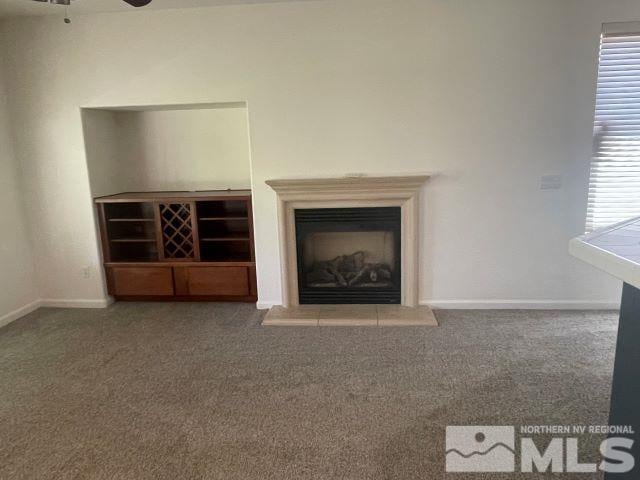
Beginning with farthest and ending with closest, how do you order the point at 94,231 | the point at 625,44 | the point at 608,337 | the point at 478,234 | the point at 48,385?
the point at 94,231 → the point at 478,234 → the point at 625,44 → the point at 608,337 → the point at 48,385

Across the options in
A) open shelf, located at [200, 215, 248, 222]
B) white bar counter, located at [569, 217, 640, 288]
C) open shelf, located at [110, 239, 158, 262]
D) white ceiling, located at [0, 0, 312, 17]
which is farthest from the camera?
open shelf, located at [110, 239, 158, 262]

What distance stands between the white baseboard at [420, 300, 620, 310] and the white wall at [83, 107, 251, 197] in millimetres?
2298

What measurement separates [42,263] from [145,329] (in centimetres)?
152

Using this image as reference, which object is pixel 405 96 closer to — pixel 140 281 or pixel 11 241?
pixel 140 281

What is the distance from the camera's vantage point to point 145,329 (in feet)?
12.0

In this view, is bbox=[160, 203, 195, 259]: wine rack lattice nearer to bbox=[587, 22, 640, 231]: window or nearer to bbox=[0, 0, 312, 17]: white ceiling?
bbox=[0, 0, 312, 17]: white ceiling

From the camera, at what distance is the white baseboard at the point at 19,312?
12.9 feet

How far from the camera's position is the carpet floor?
6.82 feet

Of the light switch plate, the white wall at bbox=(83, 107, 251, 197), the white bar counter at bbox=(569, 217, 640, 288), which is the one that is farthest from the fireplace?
the white bar counter at bbox=(569, 217, 640, 288)

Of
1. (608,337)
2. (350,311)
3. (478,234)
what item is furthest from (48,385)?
(608,337)

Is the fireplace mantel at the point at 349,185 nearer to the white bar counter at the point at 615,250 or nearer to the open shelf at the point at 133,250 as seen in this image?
the open shelf at the point at 133,250

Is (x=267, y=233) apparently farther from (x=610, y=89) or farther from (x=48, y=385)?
(x=610, y=89)

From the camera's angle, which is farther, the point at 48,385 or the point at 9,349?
the point at 9,349

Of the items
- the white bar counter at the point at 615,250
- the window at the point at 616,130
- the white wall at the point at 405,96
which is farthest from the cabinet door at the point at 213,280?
the window at the point at 616,130
